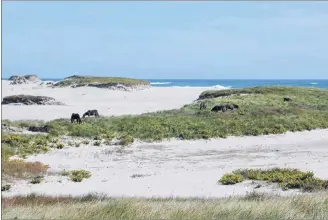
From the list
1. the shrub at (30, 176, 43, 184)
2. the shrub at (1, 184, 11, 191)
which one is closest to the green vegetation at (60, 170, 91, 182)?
the shrub at (30, 176, 43, 184)

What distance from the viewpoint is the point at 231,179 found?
53.0 feet

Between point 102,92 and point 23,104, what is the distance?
16226 millimetres

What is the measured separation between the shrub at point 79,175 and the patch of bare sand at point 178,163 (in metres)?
0.24

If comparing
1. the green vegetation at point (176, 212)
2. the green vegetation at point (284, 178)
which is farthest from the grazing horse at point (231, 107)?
the green vegetation at point (176, 212)

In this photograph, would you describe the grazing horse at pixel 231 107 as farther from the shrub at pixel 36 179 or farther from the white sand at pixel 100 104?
the shrub at pixel 36 179

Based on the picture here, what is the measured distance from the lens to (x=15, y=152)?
21891 millimetres

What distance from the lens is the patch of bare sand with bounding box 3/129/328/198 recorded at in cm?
1560

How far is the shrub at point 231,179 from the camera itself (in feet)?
52.6

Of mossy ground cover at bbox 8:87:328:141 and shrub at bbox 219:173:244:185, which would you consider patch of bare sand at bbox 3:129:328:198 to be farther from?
mossy ground cover at bbox 8:87:328:141

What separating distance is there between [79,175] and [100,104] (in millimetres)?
31230

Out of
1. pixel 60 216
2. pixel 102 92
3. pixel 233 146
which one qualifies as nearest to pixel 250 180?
pixel 233 146

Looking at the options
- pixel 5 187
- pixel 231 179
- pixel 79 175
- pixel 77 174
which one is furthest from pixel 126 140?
pixel 5 187

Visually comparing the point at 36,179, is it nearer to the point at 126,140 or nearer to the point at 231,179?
the point at 231,179

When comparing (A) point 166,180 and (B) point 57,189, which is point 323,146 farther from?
(B) point 57,189
